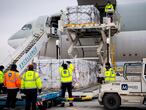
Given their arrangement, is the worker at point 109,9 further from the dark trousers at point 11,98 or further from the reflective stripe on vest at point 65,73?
the dark trousers at point 11,98

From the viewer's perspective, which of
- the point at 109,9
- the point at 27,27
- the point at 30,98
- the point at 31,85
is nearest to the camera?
the point at 31,85

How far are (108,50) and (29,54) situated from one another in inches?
200

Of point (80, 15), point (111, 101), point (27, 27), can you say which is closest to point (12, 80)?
point (111, 101)

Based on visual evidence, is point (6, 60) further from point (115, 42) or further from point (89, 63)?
point (115, 42)

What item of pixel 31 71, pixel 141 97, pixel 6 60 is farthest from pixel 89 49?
pixel 31 71

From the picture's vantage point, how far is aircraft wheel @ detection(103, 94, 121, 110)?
13.0 m

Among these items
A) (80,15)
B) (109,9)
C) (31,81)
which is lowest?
(31,81)

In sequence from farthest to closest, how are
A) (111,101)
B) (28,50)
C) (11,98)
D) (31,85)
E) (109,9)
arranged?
(28,50) < (109,9) < (111,101) < (11,98) < (31,85)

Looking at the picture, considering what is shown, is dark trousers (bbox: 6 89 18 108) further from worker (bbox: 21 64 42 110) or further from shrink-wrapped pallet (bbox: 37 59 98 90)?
shrink-wrapped pallet (bbox: 37 59 98 90)

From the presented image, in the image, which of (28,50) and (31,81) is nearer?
(31,81)

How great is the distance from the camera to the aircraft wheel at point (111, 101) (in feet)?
42.7

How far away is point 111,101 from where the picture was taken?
13.2 metres

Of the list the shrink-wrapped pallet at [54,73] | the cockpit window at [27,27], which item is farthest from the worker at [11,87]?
the cockpit window at [27,27]

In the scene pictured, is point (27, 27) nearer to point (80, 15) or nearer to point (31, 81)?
point (80, 15)
